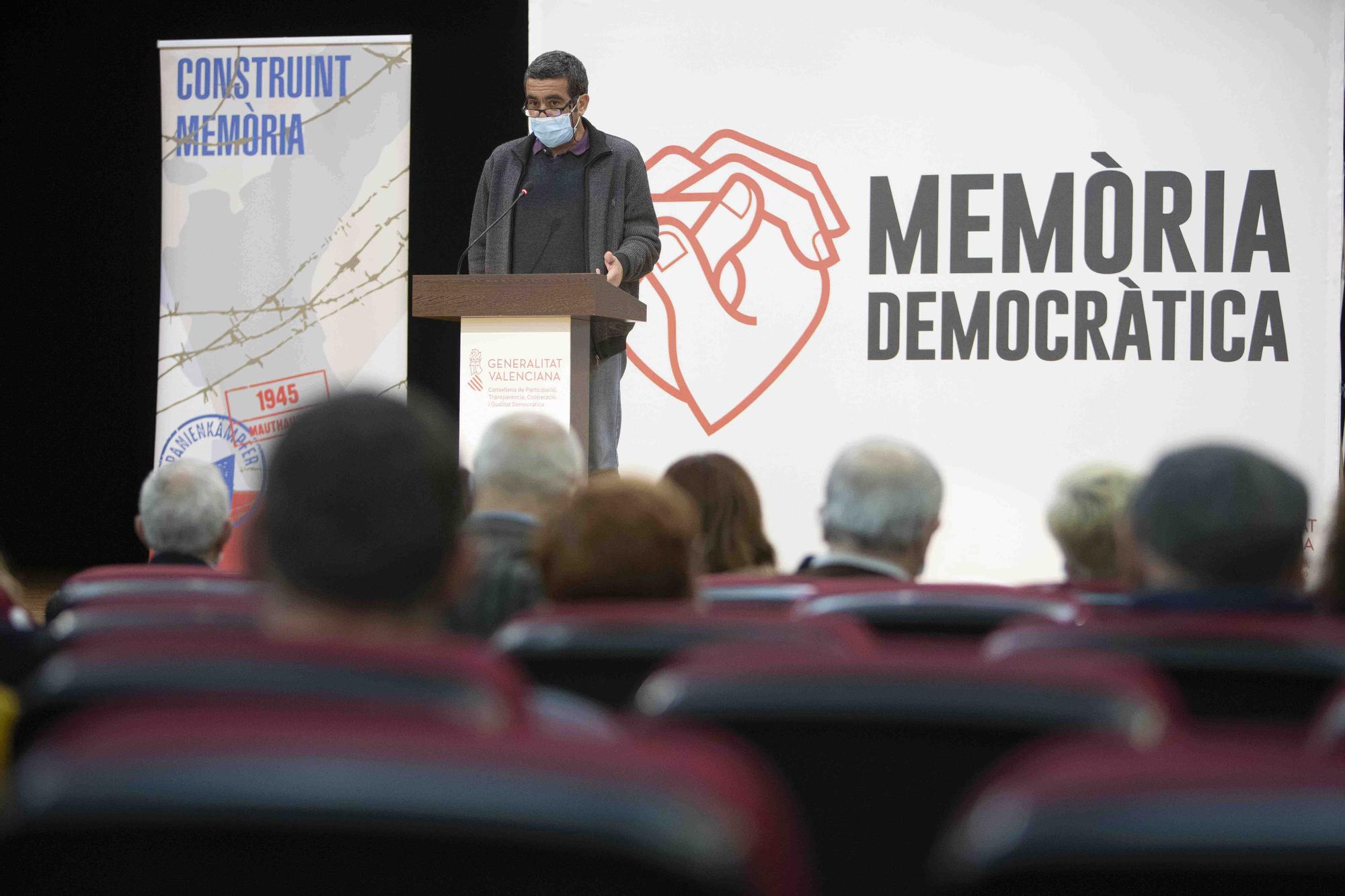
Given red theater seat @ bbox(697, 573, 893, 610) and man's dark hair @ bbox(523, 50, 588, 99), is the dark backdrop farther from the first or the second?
red theater seat @ bbox(697, 573, 893, 610)

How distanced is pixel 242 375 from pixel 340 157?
3.92ft

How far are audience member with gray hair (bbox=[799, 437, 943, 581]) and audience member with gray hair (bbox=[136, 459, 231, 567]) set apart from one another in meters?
1.32

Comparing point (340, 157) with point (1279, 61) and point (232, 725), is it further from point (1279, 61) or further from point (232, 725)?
point (232, 725)

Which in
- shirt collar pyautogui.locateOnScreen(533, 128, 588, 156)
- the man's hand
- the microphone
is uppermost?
shirt collar pyautogui.locateOnScreen(533, 128, 588, 156)

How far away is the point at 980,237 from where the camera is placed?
654 centimetres

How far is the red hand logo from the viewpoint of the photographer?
6.70 meters

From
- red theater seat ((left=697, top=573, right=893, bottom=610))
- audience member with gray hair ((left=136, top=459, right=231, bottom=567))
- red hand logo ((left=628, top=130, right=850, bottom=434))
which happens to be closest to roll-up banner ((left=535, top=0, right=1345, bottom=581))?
red hand logo ((left=628, top=130, right=850, bottom=434))

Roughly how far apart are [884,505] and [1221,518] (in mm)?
Answer: 808

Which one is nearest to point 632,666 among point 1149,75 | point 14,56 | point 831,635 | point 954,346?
point 831,635

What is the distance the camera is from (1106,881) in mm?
745

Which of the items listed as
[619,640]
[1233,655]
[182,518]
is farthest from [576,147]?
[1233,655]

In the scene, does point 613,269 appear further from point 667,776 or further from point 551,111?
point 667,776

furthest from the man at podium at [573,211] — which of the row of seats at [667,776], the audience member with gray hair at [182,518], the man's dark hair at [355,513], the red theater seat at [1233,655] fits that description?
the row of seats at [667,776]

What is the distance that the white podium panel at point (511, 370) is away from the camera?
4.16 metres
